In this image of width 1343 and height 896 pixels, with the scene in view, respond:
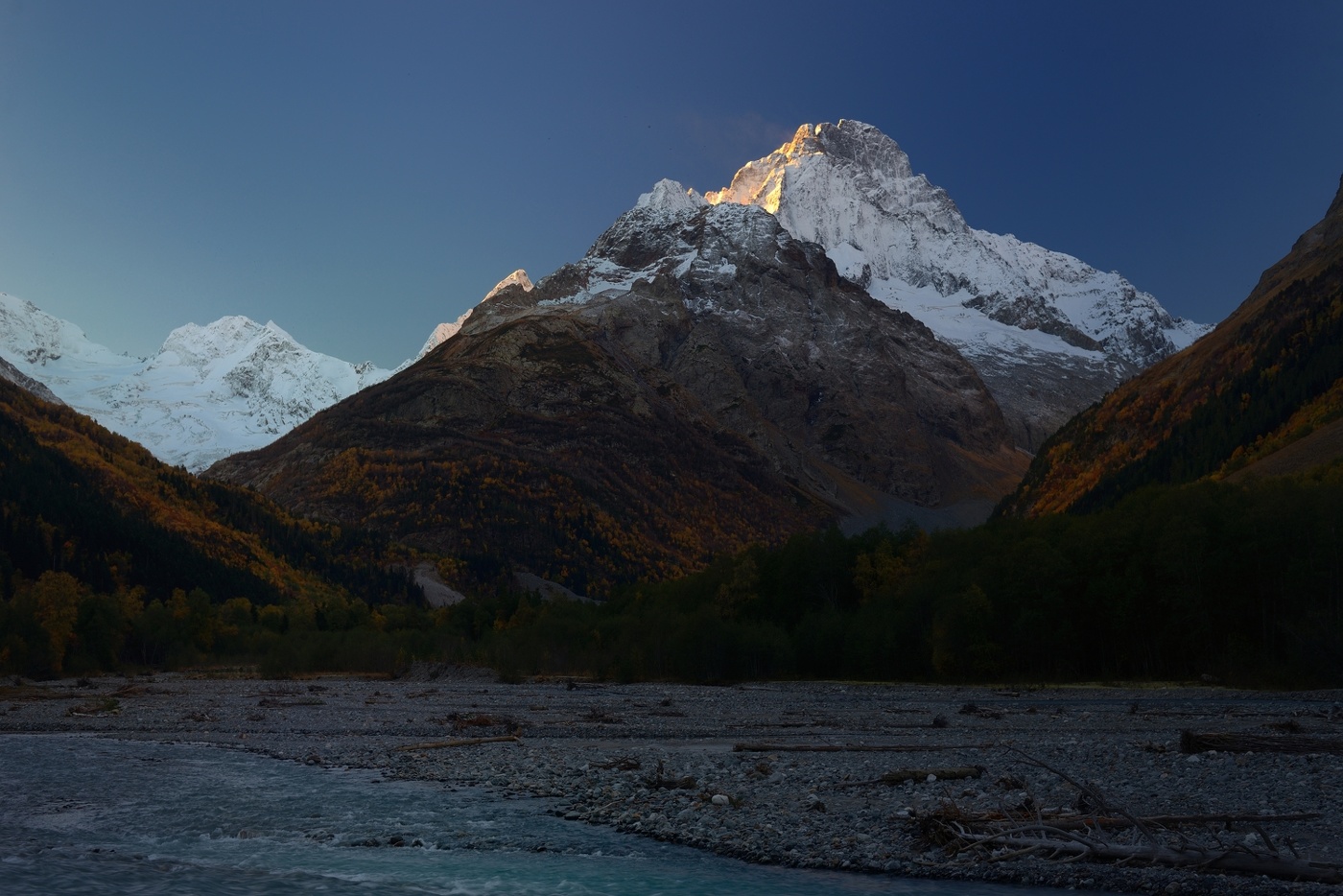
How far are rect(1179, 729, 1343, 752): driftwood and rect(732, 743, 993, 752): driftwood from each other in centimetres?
607

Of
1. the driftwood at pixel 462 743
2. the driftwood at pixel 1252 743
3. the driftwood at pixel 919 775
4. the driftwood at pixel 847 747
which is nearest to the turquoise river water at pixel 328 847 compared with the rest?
the driftwood at pixel 919 775

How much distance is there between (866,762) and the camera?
2898cm

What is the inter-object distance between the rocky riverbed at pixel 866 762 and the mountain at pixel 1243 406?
6981 centimetres

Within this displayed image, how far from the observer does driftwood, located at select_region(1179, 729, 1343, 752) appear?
82.7 feet

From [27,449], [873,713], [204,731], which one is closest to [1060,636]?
[873,713]

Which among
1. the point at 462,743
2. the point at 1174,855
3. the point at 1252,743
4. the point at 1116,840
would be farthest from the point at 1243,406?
the point at 1174,855

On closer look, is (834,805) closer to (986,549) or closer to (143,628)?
(986,549)

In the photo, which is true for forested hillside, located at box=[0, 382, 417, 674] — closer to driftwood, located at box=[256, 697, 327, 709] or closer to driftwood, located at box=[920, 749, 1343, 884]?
driftwood, located at box=[256, 697, 327, 709]

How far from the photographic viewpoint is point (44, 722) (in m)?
49.5

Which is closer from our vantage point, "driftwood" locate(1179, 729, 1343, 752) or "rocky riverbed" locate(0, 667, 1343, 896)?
"rocky riverbed" locate(0, 667, 1343, 896)

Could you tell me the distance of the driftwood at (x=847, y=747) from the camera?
105ft

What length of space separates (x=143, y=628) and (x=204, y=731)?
8391cm

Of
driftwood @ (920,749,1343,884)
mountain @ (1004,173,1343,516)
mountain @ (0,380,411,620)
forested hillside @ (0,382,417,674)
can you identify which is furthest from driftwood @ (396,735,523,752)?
mountain @ (0,380,411,620)

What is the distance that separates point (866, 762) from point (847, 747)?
13.6ft
